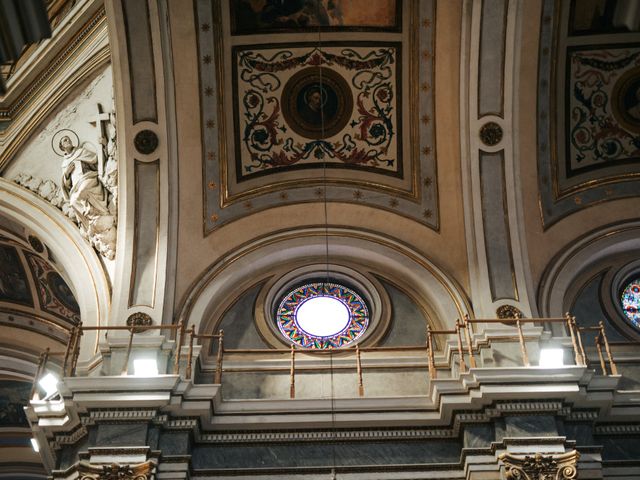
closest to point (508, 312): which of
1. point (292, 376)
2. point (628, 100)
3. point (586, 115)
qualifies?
point (292, 376)

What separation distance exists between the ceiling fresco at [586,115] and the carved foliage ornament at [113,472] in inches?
251

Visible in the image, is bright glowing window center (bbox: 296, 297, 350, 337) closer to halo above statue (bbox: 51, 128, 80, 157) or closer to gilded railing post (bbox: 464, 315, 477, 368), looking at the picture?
gilded railing post (bbox: 464, 315, 477, 368)

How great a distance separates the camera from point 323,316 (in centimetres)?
1371

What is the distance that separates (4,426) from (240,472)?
8369mm

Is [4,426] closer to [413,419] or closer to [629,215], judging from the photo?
[413,419]

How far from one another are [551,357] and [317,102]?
4.90 meters

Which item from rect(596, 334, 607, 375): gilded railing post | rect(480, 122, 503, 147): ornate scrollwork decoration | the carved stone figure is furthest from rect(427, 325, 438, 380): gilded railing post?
the carved stone figure

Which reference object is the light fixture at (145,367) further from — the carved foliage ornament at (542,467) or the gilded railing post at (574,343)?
the gilded railing post at (574,343)

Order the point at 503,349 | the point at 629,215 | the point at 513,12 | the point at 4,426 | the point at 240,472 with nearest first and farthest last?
1. the point at 240,472
2. the point at 503,349
3. the point at 513,12
4. the point at 629,215
5. the point at 4,426

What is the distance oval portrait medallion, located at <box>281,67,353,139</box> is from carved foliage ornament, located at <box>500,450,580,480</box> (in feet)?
18.2

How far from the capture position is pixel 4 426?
1823cm

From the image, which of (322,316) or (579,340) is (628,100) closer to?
(579,340)

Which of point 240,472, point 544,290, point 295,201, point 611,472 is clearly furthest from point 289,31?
point 611,472

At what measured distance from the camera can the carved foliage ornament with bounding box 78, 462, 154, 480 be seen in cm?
1080
